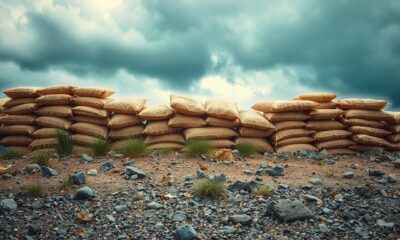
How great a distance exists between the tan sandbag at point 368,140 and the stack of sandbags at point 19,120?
22.1 feet

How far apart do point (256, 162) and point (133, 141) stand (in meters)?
2.26

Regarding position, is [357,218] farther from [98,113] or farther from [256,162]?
[98,113]

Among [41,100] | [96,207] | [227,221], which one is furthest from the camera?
[41,100]

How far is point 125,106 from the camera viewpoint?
737 centimetres

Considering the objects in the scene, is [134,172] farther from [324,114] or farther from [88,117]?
[324,114]

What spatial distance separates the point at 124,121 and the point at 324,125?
415 centimetres

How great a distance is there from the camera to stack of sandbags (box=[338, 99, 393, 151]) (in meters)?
7.80

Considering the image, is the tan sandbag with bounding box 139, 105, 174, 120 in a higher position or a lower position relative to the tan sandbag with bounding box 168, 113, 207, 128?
higher

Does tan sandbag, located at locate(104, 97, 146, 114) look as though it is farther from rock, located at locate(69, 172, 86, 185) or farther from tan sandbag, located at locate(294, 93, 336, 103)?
tan sandbag, located at locate(294, 93, 336, 103)

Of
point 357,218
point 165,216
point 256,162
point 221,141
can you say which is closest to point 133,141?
point 221,141

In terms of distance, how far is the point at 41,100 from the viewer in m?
7.80

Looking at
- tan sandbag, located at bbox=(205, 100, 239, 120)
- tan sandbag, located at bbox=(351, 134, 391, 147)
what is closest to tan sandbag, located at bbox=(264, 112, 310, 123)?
tan sandbag, located at bbox=(205, 100, 239, 120)

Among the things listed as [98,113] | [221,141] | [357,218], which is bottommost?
[357,218]

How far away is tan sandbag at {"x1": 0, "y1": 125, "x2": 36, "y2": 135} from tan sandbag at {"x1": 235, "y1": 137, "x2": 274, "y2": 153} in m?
4.29
